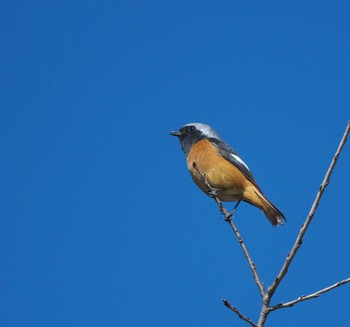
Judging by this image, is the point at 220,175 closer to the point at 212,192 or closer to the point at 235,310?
the point at 212,192

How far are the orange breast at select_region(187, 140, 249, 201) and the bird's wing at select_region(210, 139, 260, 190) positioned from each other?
0.21ft

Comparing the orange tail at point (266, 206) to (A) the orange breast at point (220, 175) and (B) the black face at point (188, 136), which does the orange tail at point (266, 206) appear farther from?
(B) the black face at point (188, 136)

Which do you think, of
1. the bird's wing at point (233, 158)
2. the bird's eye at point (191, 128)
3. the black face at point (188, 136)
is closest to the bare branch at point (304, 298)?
the bird's wing at point (233, 158)

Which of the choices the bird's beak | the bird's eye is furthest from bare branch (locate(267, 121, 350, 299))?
the bird's beak

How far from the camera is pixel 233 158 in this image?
8.25 metres

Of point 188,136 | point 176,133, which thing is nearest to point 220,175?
point 188,136

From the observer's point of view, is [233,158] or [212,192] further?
[233,158]

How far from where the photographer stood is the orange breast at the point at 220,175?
26.0ft

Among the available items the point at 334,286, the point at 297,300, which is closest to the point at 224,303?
the point at 297,300

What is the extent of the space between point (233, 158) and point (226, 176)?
0.45m

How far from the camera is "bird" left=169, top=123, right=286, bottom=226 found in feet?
25.7

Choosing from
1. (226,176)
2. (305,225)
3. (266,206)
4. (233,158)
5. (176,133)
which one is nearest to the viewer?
(305,225)

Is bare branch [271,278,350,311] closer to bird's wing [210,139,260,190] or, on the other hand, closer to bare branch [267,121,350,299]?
bare branch [267,121,350,299]

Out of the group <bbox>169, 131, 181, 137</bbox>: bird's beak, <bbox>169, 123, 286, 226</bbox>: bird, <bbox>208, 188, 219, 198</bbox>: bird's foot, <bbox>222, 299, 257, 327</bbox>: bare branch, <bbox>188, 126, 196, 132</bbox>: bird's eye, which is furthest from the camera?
<bbox>169, 131, 181, 137</bbox>: bird's beak
